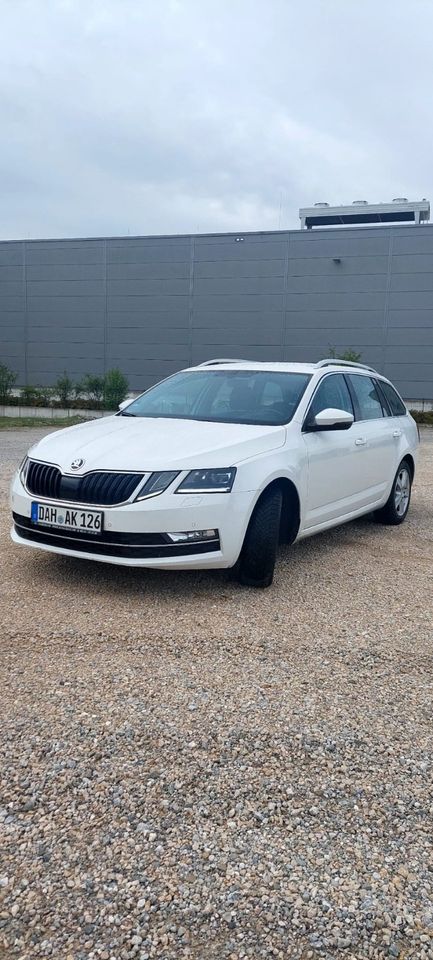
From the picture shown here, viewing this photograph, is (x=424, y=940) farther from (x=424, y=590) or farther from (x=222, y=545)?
(x=424, y=590)

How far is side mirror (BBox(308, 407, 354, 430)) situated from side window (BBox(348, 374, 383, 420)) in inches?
41.0

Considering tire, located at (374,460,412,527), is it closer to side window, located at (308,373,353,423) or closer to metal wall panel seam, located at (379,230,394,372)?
side window, located at (308,373,353,423)

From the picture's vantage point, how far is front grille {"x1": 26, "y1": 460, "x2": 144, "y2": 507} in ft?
14.3

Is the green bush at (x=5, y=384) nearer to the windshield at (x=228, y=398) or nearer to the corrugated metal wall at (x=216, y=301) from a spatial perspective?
the corrugated metal wall at (x=216, y=301)

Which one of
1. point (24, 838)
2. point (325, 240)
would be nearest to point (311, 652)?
point (24, 838)

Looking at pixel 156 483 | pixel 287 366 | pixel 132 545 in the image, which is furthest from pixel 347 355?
pixel 132 545

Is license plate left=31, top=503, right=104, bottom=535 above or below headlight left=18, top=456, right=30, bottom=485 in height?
below

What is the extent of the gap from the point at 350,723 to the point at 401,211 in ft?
134

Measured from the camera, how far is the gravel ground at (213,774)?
6.46ft

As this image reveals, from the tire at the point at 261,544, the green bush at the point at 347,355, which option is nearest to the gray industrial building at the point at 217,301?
the green bush at the point at 347,355

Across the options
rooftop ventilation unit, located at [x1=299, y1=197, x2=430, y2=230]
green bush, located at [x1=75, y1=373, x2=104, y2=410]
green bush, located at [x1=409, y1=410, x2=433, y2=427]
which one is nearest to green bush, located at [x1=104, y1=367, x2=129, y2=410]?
green bush, located at [x1=75, y1=373, x2=104, y2=410]

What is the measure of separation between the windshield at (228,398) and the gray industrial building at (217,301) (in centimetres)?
2577

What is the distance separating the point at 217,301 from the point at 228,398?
93.1ft

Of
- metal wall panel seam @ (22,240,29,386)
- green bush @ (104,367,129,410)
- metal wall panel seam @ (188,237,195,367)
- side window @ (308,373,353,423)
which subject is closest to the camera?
side window @ (308,373,353,423)
